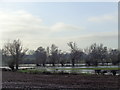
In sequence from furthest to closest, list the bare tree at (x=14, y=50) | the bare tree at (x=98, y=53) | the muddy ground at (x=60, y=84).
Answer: the bare tree at (x=98, y=53) < the bare tree at (x=14, y=50) < the muddy ground at (x=60, y=84)

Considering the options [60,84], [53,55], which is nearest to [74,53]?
[53,55]

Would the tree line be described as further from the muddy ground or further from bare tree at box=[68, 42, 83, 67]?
the muddy ground

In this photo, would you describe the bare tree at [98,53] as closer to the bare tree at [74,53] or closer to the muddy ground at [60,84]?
the bare tree at [74,53]

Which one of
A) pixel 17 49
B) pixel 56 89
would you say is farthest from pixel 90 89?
pixel 17 49

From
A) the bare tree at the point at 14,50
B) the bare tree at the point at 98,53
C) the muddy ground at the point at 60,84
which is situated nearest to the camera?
the muddy ground at the point at 60,84

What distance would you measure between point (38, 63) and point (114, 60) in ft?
85.0

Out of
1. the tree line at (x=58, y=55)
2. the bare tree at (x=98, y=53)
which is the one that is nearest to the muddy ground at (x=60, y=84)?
Answer: the tree line at (x=58, y=55)

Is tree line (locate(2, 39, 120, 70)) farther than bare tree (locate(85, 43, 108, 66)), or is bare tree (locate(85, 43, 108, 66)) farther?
bare tree (locate(85, 43, 108, 66))

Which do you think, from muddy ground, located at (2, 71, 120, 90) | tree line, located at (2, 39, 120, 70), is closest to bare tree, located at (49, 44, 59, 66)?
tree line, located at (2, 39, 120, 70)

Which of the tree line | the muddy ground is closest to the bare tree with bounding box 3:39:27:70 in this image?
the tree line

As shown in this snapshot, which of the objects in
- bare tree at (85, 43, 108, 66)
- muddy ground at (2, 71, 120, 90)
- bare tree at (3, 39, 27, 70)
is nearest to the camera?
muddy ground at (2, 71, 120, 90)

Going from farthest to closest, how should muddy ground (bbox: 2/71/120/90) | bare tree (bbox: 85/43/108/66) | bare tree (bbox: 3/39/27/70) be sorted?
1. bare tree (bbox: 85/43/108/66)
2. bare tree (bbox: 3/39/27/70)
3. muddy ground (bbox: 2/71/120/90)

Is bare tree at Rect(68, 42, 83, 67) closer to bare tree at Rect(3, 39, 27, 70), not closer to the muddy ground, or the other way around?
bare tree at Rect(3, 39, 27, 70)

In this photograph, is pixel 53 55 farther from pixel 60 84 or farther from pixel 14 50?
pixel 60 84
